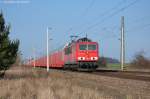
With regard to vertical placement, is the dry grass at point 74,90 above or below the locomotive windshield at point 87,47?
below

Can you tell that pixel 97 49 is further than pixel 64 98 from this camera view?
Yes

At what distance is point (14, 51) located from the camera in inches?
1262

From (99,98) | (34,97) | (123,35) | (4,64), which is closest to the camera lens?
(99,98)

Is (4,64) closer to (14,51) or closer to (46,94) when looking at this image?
(14,51)

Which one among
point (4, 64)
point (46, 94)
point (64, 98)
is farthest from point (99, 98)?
point (4, 64)

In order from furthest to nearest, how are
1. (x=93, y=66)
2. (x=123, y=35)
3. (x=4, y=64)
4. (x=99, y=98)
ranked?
(x=123, y=35) → (x=93, y=66) → (x=4, y=64) → (x=99, y=98)

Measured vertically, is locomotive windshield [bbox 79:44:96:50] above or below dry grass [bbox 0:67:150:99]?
above

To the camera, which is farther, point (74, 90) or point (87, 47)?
point (87, 47)

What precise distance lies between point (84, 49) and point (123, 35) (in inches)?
351

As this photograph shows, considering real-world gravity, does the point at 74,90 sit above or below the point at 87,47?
below

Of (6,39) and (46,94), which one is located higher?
(6,39)

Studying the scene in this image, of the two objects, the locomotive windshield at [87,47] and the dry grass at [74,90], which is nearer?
the dry grass at [74,90]

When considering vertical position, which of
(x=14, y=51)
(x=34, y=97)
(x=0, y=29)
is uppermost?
(x=0, y=29)

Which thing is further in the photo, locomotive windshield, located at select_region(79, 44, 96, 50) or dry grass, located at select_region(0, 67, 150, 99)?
locomotive windshield, located at select_region(79, 44, 96, 50)
